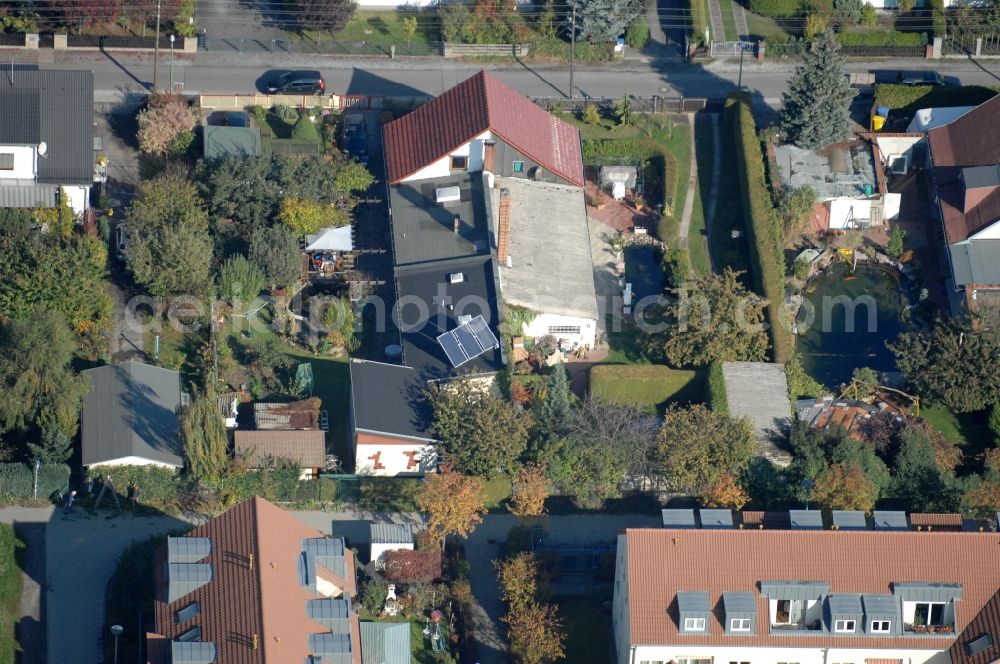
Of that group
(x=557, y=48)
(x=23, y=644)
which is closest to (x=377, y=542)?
(x=23, y=644)

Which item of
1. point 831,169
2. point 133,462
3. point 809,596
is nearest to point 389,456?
point 133,462

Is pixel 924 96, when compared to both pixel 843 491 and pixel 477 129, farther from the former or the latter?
pixel 843 491

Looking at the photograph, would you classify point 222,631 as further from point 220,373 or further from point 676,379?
point 676,379

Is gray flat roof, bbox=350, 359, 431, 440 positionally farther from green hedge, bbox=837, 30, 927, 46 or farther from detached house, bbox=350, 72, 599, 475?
green hedge, bbox=837, 30, 927, 46

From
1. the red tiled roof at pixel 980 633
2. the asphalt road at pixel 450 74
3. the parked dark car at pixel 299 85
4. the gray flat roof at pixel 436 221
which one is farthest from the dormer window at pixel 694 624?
the parked dark car at pixel 299 85

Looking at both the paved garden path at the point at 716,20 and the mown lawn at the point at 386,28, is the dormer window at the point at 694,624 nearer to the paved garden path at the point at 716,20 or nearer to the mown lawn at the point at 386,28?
the paved garden path at the point at 716,20

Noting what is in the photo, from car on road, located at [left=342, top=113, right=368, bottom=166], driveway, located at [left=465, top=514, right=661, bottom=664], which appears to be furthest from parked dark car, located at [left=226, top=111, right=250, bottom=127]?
driveway, located at [left=465, top=514, right=661, bottom=664]
